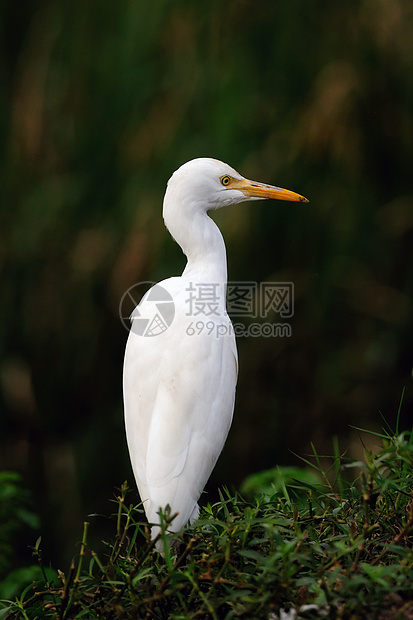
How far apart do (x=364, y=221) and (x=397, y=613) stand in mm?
2155

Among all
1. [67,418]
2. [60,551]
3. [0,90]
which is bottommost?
[60,551]

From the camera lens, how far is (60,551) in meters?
3.39

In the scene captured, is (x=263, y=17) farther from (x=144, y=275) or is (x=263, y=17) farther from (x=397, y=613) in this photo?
(x=397, y=613)

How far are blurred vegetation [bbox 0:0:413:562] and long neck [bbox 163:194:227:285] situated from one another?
97 centimetres

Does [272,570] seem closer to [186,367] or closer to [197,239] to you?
[186,367]

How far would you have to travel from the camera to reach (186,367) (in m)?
1.87

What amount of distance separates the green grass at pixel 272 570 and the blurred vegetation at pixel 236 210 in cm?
161

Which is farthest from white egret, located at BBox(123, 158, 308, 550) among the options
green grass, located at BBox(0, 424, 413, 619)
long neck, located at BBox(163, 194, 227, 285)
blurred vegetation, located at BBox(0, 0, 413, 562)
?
blurred vegetation, located at BBox(0, 0, 413, 562)

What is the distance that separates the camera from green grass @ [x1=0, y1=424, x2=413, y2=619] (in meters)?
1.21

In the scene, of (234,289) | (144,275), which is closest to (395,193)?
(234,289)

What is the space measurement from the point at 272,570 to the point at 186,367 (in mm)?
709
